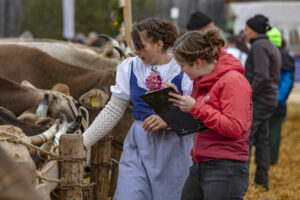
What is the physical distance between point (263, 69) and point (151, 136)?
2223mm

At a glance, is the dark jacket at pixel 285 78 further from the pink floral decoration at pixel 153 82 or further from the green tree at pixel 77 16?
the green tree at pixel 77 16

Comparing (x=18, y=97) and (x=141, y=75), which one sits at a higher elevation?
(x=141, y=75)

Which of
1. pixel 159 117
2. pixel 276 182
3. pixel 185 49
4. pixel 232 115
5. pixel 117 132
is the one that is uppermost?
pixel 185 49

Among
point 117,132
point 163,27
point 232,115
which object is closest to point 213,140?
point 232,115

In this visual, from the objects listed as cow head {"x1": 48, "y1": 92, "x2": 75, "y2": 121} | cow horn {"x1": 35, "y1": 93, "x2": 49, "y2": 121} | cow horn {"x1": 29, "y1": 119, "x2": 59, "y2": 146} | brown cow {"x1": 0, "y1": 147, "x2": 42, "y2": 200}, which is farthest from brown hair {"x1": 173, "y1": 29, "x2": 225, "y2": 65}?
cow head {"x1": 48, "y1": 92, "x2": 75, "y2": 121}

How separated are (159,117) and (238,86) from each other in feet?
1.99

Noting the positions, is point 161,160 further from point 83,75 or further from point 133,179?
point 83,75

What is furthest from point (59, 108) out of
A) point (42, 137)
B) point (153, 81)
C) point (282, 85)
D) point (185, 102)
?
point (282, 85)

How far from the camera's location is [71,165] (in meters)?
3.06

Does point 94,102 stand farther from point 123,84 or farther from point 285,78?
point 285,78

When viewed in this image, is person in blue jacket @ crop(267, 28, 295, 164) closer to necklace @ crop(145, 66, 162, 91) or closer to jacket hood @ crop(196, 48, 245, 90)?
necklace @ crop(145, 66, 162, 91)

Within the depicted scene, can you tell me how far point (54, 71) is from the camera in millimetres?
6016

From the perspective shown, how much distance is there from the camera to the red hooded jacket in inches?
102

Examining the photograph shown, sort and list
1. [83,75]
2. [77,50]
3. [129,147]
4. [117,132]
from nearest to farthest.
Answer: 1. [129,147]
2. [117,132]
3. [83,75]
4. [77,50]
